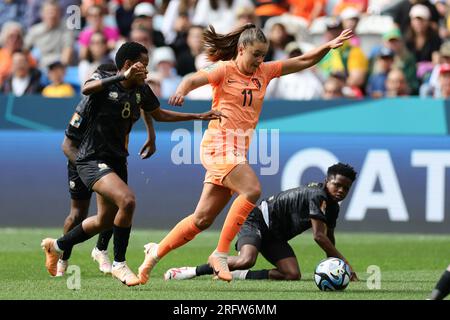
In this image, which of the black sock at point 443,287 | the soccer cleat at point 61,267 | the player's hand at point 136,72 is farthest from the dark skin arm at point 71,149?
the black sock at point 443,287

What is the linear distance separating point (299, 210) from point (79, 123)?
2.28 meters

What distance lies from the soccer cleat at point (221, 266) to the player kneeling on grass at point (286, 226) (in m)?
0.61

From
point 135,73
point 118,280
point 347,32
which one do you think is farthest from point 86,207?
point 347,32

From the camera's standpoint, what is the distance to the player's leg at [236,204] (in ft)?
34.9

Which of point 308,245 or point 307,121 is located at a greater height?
point 307,121

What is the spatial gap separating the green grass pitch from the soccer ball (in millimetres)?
104

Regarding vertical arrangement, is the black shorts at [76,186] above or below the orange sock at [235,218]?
above

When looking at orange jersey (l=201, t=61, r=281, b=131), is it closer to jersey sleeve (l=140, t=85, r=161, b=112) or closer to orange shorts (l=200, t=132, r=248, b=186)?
orange shorts (l=200, t=132, r=248, b=186)

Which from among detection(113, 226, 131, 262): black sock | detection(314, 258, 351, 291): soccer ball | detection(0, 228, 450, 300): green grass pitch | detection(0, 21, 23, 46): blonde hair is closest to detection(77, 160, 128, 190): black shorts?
detection(113, 226, 131, 262): black sock

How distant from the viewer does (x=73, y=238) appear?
37.8 feet

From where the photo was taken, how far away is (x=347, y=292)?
10578 millimetres

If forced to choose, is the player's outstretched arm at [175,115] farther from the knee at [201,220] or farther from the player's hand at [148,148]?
the knee at [201,220]
